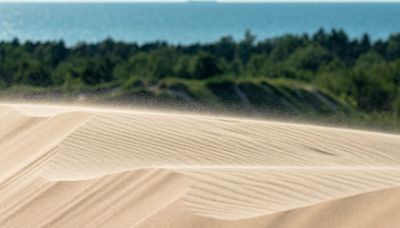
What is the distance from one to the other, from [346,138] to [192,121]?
4.92ft

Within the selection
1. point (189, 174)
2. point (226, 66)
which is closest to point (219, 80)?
point (226, 66)

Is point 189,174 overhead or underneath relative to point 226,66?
overhead

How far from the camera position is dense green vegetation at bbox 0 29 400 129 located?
27938mm

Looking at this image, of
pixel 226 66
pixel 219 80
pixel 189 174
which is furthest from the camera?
pixel 226 66

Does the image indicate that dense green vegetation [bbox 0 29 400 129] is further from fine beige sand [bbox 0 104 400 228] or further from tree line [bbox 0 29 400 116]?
fine beige sand [bbox 0 104 400 228]

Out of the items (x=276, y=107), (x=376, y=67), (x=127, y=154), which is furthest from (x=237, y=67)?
(x=127, y=154)

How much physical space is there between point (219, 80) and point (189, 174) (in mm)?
24204

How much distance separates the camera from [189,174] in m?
5.99

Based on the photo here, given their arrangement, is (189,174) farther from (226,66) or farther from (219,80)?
(226,66)

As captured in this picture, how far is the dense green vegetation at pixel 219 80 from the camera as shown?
91.7 ft

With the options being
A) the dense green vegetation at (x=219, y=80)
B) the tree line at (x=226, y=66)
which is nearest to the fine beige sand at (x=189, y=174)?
the dense green vegetation at (x=219, y=80)

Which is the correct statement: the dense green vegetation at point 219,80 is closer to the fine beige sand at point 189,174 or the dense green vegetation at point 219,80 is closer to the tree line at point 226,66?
the tree line at point 226,66

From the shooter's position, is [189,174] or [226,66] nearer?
[189,174]

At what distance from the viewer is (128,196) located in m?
5.93
